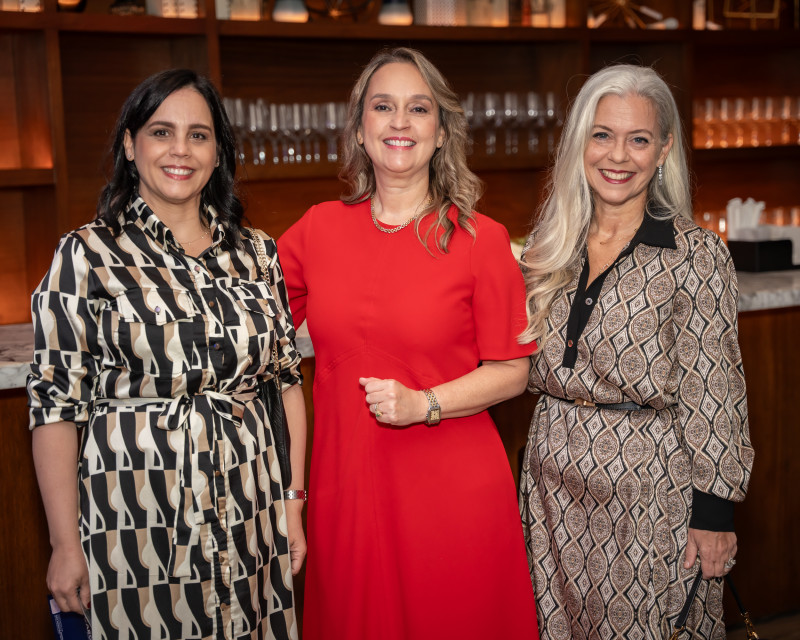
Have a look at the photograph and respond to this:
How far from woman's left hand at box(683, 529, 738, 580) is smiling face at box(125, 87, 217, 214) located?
1.33 metres

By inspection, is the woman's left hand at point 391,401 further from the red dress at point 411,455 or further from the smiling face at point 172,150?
the smiling face at point 172,150

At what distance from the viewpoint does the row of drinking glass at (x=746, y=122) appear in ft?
15.4

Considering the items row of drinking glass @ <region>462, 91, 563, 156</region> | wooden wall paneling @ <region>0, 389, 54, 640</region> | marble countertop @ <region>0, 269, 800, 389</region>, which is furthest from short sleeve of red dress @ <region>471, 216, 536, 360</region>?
row of drinking glass @ <region>462, 91, 563, 156</region>

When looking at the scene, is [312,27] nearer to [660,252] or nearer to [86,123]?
[86,123]

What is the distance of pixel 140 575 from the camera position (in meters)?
1.66

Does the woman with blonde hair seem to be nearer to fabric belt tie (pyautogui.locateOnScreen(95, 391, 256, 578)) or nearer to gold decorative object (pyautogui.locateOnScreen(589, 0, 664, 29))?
fabric belt tie (pyautogui.locateOnScreen(95, 391, 256, 578))

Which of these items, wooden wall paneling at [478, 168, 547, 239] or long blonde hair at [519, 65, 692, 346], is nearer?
long blonde hair at [519, 65, 692, 346]

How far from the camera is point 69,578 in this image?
5.34ft

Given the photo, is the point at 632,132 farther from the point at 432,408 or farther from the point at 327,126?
the point at 327,126

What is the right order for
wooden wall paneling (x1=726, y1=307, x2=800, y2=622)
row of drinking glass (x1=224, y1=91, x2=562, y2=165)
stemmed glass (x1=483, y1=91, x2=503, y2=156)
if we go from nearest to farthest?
1. wooden wall paneling (x1=726, y1=307, x2=800, y2=622)
2. row of drinking glass (x1=224, y1=91, x2=562, y2=165)
3. stemmed glass (x1=483, y1=91, x2=503, y2=156)

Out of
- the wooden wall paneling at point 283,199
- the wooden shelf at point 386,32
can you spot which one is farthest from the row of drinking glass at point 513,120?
the wooden wall paneling at point 283,199

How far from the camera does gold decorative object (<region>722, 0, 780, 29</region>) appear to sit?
16.1ft

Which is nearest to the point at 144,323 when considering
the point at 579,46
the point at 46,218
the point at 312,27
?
the point at 46,218

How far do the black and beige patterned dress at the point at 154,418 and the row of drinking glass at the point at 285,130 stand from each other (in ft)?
6.84
